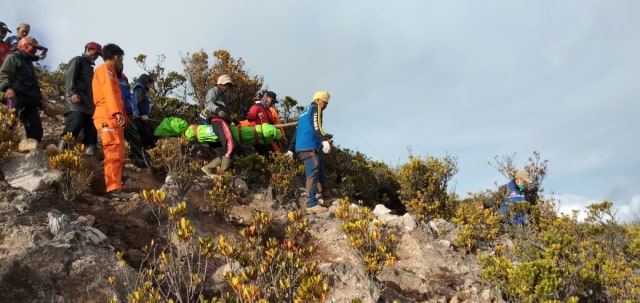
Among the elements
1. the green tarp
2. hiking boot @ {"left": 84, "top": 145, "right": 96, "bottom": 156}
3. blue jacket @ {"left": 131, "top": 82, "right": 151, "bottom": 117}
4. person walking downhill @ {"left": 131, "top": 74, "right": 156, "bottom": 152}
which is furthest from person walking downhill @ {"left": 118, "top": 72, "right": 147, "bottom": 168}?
hiking boot @ {"left": 84, "top": 145, "right": 96, "bottom": 156}

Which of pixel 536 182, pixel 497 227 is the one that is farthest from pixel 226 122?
pixel 536 182

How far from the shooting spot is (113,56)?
16.4 feet

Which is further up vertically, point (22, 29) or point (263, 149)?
point (22, 29)

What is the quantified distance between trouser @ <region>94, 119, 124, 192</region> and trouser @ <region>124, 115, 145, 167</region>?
189 centimetres

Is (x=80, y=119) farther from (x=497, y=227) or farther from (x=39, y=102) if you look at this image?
(x=497, y=227)

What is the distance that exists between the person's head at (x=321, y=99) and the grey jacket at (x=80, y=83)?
3321 millimetres

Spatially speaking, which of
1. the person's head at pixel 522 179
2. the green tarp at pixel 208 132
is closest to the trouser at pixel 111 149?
the green tarp at pixel 208 132

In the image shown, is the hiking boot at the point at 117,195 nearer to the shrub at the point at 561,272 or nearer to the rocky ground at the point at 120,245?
the rocky ground at the point at 120,245

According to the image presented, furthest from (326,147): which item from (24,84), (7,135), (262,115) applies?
(24,84)

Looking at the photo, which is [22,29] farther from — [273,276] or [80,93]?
[273,276]

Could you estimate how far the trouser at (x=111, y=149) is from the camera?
4.62m

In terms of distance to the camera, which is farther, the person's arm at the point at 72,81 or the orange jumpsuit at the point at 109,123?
the person's arm at the point at 72,81

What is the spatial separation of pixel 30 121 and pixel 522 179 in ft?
26.9

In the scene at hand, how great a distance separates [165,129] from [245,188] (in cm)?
185
